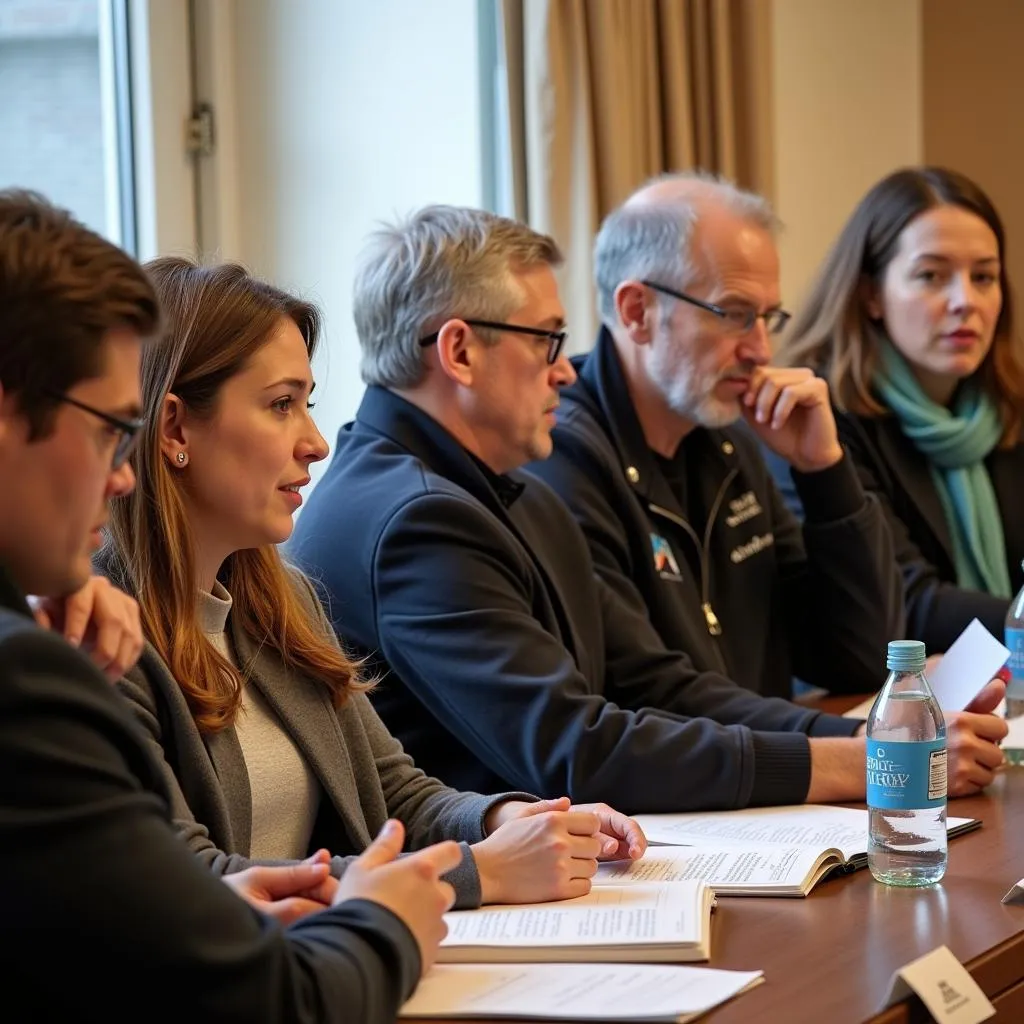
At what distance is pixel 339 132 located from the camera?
133 inches

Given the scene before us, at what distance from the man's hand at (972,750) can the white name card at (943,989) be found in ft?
2.09

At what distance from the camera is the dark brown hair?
0.97 m

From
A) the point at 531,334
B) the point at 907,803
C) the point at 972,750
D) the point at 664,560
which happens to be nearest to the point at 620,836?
the point at 907,803

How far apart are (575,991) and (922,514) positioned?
7.15 ft

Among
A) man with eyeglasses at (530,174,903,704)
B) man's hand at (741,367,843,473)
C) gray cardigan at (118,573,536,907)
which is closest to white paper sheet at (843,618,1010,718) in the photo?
man with eyeglasses at (530,174,903,704)

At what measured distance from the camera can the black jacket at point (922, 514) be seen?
3.00m

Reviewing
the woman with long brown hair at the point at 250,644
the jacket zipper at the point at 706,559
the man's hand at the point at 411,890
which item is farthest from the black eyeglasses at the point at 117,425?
the jacket zipper at the point at 706,559

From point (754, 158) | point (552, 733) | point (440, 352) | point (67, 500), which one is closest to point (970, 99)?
point (754, 158)

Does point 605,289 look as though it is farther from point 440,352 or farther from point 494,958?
point 494,958

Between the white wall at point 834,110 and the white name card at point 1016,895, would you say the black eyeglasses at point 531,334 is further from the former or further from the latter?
the white wall at point 834,110

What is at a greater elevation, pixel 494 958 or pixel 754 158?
pixel 754 158

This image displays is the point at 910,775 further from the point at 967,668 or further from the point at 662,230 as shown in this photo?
the point at 662,230

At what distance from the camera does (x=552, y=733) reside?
1.88 meters

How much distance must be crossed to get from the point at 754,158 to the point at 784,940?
2.71 m
